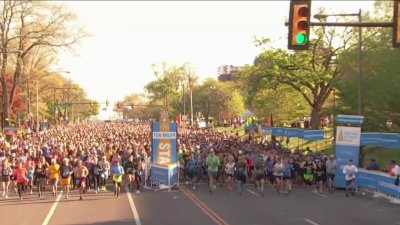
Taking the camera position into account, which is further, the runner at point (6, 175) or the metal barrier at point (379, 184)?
the runner at point (6, 175)

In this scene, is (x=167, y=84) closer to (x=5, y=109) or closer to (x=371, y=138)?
(x=5, y=109)

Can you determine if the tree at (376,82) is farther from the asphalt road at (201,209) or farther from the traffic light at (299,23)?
the traffic light at (299,23)

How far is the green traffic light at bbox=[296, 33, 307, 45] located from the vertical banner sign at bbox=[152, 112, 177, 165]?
1466 centimetres

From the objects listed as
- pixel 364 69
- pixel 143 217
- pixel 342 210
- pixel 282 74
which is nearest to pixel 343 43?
pixel 282 74

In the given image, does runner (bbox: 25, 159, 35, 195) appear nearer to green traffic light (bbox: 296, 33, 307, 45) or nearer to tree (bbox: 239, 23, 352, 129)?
green traffic light (bbox: 296, 33, 307, 45)

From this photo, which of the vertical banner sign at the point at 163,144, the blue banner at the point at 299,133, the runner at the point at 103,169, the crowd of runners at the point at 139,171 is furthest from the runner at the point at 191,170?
the blue banner at the point at 299,133

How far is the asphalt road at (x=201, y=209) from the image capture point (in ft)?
49.7

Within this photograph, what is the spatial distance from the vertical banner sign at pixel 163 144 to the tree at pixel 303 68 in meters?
23.8

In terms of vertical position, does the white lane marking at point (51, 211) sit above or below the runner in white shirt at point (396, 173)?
below

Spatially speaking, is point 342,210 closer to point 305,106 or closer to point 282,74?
point 282,74

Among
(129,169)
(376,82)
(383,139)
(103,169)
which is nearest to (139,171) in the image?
(129,169)

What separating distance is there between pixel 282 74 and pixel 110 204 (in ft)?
101

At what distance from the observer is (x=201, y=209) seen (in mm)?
17188

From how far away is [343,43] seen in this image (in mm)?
46969
